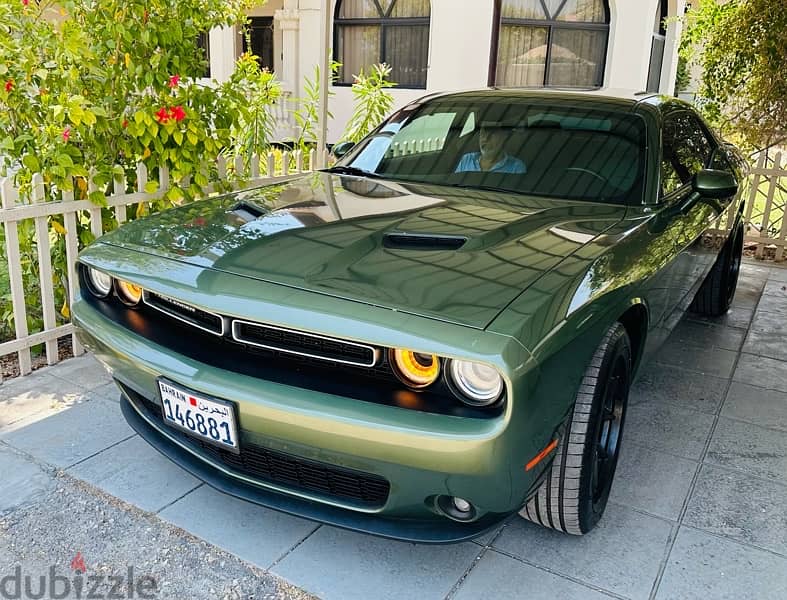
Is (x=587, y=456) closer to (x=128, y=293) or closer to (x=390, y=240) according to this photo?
(x=390, y=240)

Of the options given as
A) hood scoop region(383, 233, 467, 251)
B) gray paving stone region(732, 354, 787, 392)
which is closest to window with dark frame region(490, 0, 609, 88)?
gray paving stone region(732, 354, 787, 392)

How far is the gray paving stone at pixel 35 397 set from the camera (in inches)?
128

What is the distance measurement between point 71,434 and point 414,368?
1845mm

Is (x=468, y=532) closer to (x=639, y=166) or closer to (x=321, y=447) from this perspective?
(x=321, y=447)

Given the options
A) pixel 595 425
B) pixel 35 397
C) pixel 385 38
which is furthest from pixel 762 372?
pixel 385 38

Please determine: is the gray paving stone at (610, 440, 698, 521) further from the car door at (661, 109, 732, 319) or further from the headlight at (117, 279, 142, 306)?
the headlight at (117, 279, 142, 306)

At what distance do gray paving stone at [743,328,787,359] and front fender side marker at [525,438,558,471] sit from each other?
9.95 feet

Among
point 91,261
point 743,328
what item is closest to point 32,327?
point 91,261

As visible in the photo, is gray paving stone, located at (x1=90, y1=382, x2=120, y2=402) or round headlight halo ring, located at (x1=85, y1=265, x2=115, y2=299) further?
gray paving stone, located at (x1=90, y1=382, x2=120, y2=402)

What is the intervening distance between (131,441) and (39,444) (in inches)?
14.7

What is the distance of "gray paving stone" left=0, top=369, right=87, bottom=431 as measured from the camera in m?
3.24

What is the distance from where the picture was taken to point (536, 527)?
8.45ft

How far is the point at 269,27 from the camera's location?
13242 mm

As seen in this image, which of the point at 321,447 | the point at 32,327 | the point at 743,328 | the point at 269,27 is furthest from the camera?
the point at 269,27
